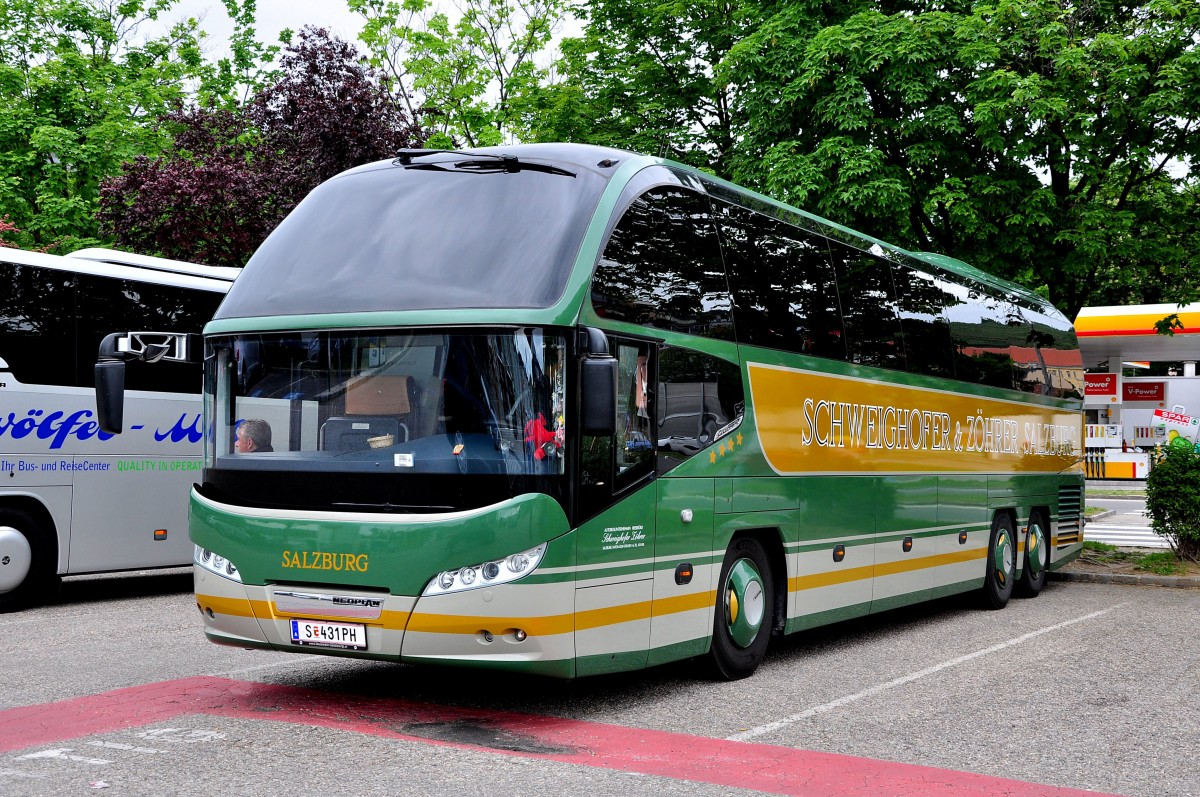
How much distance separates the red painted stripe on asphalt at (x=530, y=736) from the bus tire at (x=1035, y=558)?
375 inches

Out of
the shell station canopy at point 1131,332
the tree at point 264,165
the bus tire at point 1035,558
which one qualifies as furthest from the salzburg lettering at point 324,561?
the shell station canopy at point 1131,332

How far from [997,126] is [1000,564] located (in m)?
5.68

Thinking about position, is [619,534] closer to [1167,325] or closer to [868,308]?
[868,308]

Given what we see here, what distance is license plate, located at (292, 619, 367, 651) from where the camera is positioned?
7156 mm

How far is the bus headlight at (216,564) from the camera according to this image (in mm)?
7554

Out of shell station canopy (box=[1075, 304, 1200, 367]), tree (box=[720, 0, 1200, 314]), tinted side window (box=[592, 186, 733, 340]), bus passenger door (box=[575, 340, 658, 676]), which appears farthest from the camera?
shell station canopy (box=[1075, 304, 1200, 367])

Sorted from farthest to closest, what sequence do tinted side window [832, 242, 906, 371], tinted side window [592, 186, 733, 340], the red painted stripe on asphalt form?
1. tinted side window [832, 242, 906, 371]
2. tinted side window [592, 186, 733, 340]
3. the red painted stripe on asphalt

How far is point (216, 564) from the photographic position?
7672mm

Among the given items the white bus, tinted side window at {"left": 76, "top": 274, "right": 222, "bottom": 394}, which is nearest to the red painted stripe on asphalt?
the white bus

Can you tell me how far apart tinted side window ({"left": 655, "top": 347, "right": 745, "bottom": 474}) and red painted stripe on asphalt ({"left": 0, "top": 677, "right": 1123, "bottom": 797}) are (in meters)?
1.85

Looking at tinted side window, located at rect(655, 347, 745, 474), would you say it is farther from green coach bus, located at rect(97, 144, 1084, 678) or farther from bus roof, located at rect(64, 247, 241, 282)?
bus roof, located at rect(64, 247, 241, 282)

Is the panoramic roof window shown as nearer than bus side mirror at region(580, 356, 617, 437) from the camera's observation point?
No

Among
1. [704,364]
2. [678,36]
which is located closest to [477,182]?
[704,364]

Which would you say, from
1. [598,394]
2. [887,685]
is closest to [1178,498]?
[887,685]
